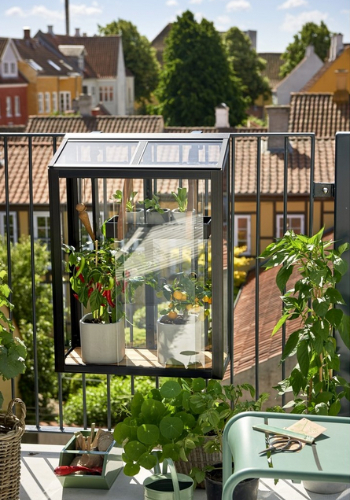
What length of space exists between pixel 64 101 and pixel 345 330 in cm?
4029

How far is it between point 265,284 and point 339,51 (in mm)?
25508

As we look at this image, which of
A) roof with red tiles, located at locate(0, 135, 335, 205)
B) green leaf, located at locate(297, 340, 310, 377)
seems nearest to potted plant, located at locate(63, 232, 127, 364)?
green leaf, located at locate(297, 340, 310, 377)

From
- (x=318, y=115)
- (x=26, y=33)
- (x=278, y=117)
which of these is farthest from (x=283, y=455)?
(x=26, y=33)

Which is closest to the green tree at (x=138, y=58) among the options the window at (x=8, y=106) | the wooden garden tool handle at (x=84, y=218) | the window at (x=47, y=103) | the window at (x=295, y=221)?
the window at (x=47, y=103)

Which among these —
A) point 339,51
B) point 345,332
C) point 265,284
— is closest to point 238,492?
point 345,332

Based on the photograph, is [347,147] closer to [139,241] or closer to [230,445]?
[139,241]

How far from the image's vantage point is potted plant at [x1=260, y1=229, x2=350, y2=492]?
2.63 metres

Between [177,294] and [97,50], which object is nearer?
[177,294]

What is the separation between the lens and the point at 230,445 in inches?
88.8

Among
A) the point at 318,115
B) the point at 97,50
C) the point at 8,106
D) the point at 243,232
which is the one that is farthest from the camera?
the point at 97,50

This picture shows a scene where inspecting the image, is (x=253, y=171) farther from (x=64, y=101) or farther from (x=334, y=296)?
(x=64, y=101)

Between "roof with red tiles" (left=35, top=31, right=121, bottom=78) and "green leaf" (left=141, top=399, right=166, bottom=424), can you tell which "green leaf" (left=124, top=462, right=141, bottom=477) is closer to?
"green leaf" (left=141, top=399, right=166, bottom=424)

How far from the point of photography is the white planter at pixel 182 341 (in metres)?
2.68

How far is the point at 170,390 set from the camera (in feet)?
8.87
